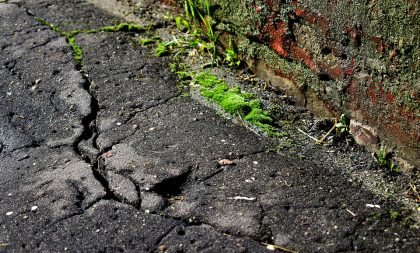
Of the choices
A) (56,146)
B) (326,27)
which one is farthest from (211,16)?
(56,146)

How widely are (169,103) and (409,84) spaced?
124cm

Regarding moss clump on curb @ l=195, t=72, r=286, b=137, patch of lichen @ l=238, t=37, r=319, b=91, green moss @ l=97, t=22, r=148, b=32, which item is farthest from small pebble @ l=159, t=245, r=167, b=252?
green moss @ l=97, t=22, r=148, b=32

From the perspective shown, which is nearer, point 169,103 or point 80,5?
point 169,103

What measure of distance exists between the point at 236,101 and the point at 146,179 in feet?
2.40

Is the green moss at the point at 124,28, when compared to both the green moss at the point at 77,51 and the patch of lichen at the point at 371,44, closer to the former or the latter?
the green moss at the point at 77,51

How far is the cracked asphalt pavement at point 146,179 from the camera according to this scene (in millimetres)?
2234

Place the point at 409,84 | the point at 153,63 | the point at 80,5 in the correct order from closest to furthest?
1. the point at 409,84
2. the point at 153,63
3. the point at 80,5

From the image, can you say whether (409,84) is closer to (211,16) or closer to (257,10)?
(257,10)

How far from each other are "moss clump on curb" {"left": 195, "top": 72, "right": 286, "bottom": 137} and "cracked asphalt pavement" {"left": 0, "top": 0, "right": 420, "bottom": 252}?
0.09m

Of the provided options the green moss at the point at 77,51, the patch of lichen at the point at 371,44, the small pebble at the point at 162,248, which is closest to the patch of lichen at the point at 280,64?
the patch of lichen at the point at 371,44

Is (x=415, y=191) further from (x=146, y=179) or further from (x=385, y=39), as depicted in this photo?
(x=146, y=179)

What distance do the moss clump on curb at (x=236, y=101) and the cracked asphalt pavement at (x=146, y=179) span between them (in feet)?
0.28

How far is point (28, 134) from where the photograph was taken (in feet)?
9.71

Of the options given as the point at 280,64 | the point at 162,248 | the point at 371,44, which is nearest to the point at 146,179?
the point at 162,248
